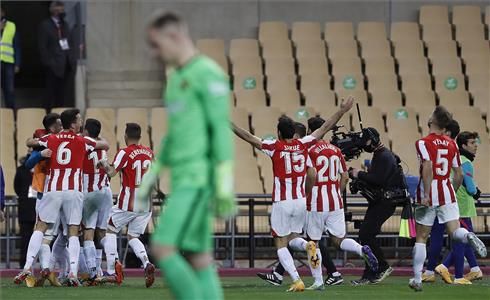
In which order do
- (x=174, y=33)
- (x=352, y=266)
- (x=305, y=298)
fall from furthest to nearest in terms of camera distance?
1. (x=352, y=266)
2. (x=305, y=298)
3. (x=174, y=33)

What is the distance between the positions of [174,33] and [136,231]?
8.43m

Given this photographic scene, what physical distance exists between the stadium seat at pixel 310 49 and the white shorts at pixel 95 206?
8.79 meters

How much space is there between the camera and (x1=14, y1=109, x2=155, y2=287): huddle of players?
1708 centimetres

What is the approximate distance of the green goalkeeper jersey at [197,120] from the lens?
9.27 meters

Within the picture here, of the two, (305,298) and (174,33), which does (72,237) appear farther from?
(174,33)

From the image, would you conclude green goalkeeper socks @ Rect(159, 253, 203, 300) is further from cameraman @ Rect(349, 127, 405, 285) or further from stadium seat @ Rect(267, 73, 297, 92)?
stadium seat @ Rect(267, 73, 297, 92)

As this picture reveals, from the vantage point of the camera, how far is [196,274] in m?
9.35

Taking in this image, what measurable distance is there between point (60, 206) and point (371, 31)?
435 inches

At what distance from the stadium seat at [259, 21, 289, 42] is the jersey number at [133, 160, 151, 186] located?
9.58 metres

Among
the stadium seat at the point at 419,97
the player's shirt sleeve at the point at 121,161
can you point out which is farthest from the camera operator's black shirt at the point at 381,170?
the stadium seat at the point at 419,97

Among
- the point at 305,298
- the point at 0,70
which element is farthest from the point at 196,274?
the point at 0,70

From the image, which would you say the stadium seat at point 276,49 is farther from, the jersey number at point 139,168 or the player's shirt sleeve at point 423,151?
the player's shirt sleeve at point 423,151

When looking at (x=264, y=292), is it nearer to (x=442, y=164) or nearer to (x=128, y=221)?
(x=128, y=221)

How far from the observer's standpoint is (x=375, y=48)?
86.9 feet
